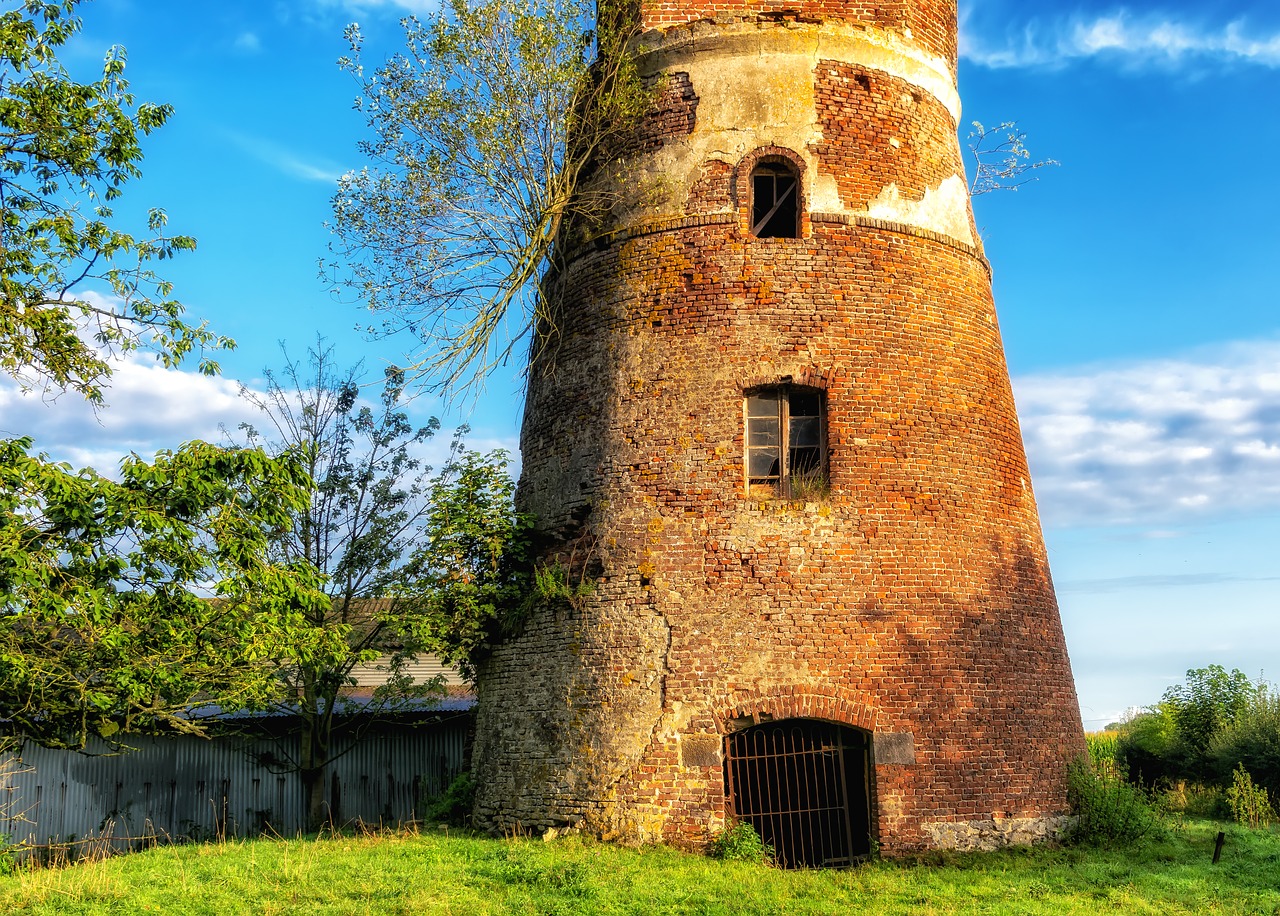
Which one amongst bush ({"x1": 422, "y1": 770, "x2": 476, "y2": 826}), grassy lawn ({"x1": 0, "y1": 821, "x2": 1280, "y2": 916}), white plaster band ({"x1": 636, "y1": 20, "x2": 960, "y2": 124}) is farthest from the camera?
bush ({"x1": 422, "y1": 770, "x2": 476, "y2": 826})

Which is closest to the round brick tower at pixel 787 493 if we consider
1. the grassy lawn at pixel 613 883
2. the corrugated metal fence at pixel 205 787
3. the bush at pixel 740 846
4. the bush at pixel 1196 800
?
the bush at pixel 740 846

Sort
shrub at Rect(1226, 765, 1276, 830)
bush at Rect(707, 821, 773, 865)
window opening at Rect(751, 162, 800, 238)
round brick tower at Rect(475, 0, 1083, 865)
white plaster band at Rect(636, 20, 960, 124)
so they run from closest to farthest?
bush at Rect(707, 821, 773, 865) < round brick tower at Rect(475, 0, 1083, 865) < window opening at Rect(751, 162, 800, 238) < white plaster band at Rect(636, 20, 960, 124) < shrub at Rect(1226, 765, 1276, 830)

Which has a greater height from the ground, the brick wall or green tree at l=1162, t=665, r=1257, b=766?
the brick wall

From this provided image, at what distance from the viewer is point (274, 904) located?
8.37 metres

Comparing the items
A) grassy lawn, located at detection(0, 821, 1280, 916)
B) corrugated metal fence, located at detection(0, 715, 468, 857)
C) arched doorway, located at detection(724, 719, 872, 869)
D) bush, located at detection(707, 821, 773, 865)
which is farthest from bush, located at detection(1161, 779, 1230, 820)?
corrugated metal fence, located at detection(0, 715, 468, 857)

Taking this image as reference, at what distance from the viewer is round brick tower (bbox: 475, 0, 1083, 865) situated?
10.4 m

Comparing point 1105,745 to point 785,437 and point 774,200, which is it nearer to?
point 785,437

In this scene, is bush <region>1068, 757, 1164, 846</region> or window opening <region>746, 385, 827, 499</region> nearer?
bush <region>1068, 757, 1164, 846</region>

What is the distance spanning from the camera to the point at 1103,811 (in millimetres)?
10875

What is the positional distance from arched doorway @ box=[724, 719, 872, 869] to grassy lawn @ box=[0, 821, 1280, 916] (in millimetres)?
708

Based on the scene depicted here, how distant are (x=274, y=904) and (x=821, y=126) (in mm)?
9447

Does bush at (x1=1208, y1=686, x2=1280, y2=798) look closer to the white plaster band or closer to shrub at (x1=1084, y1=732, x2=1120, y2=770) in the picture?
shrub at (x1=1084, y1=732, x2=1120, y2=770)

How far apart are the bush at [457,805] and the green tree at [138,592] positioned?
3.47 m

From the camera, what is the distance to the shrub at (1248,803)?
46.5 ft
